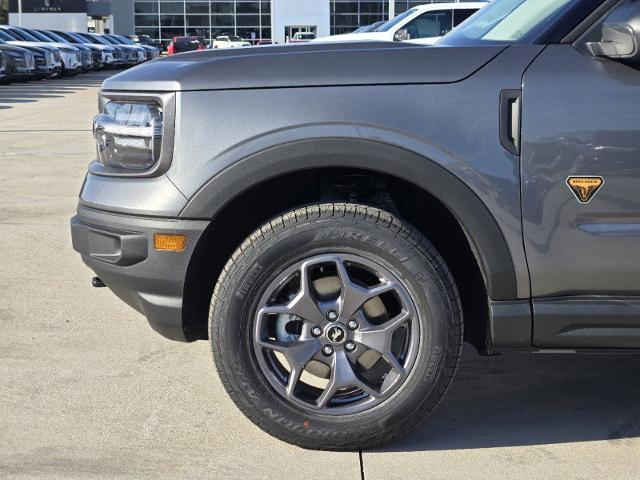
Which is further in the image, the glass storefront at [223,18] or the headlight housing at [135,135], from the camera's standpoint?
the glass storefront at [223,18]

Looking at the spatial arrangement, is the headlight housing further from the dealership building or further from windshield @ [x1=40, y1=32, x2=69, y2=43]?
the dealership building

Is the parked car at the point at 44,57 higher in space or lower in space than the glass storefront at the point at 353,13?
lower

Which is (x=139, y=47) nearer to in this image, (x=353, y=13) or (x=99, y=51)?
(x=99, y=51)

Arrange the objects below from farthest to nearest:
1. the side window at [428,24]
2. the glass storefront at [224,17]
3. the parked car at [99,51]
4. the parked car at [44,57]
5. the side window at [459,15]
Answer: the glass storefront at [224,17]
the parked car at [99,51]
the parked car at [44,57]
the side window at [428,24]
the side window at [459,15]

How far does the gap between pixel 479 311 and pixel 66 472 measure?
1524mm

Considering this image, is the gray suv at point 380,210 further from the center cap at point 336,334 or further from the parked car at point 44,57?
the parked car at point 44,57

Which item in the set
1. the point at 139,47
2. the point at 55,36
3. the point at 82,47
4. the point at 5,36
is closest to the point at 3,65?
the point at 5,36

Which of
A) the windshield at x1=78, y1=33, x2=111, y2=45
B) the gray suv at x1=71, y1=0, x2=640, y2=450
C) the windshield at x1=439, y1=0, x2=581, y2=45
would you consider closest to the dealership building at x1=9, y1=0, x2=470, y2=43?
the windshield at x1=78, y1=33, x2=111, y2=45

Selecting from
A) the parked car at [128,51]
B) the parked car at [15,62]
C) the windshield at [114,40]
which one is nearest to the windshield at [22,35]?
the parked car at [15,62]

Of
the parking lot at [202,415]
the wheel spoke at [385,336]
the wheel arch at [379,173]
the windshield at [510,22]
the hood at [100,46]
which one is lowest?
the parking lot at [202,415]

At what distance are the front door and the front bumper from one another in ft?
3.67

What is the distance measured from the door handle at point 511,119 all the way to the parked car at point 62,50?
29718mm

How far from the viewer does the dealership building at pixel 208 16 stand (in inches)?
2528

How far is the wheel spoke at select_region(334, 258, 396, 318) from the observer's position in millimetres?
3287
